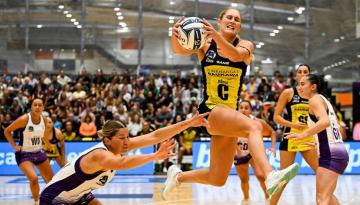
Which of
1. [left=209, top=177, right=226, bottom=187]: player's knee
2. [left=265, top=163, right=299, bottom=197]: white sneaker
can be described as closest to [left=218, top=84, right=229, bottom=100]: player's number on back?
[left=209, top=177, right=226, bottom=187]: player's knee

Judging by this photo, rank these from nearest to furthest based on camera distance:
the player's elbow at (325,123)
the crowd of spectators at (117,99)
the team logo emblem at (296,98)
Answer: the player's elbow at (325,123), the team logo emblem at (296,98), the crowd of spectators at (117,99)

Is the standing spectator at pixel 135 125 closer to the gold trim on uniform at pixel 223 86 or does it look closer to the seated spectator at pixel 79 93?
the seated spectator at pixel 79 93

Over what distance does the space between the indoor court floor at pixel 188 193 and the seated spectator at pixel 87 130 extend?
246 cm

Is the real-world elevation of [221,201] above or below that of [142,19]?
below

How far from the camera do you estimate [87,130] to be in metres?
20.2

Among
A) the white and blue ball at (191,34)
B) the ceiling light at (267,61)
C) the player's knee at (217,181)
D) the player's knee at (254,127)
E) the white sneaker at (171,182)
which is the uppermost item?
the white and blue ball at (191,34)

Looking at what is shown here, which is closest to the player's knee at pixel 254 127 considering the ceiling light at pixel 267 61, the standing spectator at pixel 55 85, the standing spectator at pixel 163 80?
the standing spectator at pixel 163 80

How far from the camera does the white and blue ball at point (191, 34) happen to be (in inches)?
268

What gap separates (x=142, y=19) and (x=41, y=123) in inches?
714

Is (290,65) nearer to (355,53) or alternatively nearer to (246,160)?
(355,53)

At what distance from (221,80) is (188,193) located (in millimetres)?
7210

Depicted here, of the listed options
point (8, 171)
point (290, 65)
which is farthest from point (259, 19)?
Answer: point (8, 171)

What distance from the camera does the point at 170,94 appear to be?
24.4 meters

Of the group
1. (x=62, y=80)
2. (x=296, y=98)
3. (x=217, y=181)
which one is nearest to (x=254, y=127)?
(x=217, y=181)
